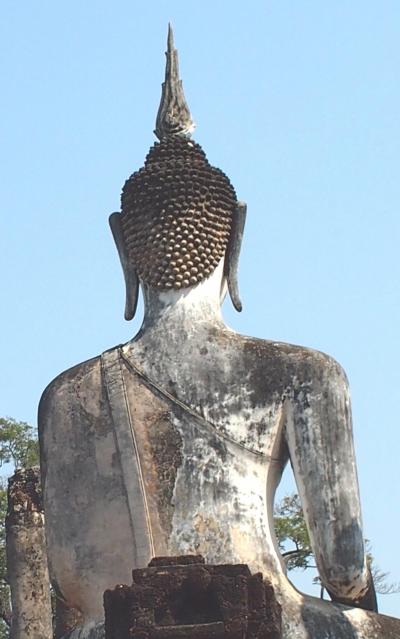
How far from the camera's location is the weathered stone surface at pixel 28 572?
1371cm

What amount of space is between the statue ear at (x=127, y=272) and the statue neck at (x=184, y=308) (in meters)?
0.18

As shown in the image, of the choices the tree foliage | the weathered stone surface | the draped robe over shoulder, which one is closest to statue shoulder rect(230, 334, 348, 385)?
the draped robe over shoulder

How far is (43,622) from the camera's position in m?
14.0

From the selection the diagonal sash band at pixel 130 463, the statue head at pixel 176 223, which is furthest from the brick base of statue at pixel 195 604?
the statue head at pixel 176 223

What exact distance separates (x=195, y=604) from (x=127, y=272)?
9.37ft

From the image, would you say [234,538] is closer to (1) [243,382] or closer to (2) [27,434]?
(1) [243,382]

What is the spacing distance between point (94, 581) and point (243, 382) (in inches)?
52.5

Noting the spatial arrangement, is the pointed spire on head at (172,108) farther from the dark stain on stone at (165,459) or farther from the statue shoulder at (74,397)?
the dark stain on stone at (165,459)

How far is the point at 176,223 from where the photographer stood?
10000mm

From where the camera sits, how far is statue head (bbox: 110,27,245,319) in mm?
9984

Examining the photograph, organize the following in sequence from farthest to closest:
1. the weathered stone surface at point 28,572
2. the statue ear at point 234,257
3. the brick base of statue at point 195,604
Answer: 1. the weathered stone surface at point 28,572
2. the statue ear at point 234,257
3. the brick base of statue at point 195,604

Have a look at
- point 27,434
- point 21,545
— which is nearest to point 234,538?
point 21,545

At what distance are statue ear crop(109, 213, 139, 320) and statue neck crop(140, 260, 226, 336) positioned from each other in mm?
176

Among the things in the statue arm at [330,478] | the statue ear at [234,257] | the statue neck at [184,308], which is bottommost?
the statue arm at [330,478]
